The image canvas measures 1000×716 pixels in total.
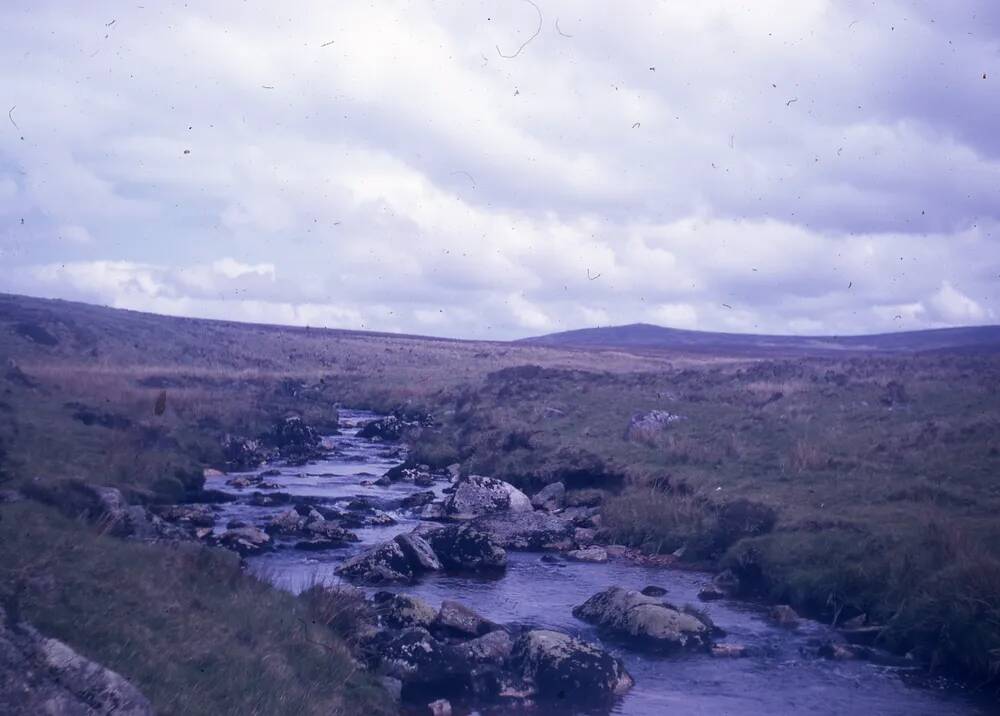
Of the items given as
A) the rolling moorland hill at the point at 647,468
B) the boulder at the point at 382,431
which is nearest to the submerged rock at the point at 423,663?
the rolling moorland hill at the point at 647,468

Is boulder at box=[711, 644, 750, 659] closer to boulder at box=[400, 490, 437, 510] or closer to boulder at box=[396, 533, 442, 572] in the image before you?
boulder at box=[396, 533, 442, 572]

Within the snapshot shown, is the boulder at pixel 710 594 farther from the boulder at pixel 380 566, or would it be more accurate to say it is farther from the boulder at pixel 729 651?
the boulder at pixel 380 566

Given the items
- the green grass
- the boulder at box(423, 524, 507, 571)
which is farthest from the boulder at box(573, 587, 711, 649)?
the green grass

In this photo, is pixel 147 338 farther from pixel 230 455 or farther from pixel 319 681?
pixel 319 681

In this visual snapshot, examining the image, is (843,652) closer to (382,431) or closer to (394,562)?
(394,562)

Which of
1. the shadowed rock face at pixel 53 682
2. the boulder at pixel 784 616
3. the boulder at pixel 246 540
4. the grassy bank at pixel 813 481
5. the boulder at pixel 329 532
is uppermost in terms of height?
the shadowed rock face at pixel 53 682

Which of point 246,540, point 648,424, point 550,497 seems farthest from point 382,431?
point 246,540

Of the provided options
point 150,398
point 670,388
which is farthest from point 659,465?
point 670,388
